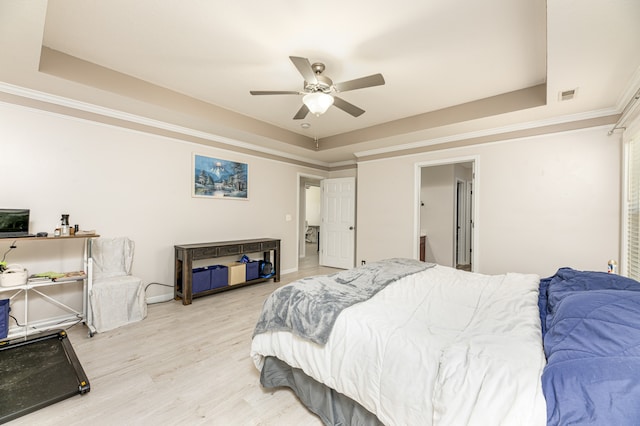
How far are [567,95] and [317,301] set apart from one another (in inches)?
130

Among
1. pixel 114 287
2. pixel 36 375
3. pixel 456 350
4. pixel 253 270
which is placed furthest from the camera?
pixel 253 270

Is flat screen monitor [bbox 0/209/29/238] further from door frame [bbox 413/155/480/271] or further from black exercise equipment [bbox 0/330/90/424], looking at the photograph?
door frame [bbox 413/155/480/271]

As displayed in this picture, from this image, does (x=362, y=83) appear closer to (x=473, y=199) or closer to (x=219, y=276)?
(x=473, y=199)

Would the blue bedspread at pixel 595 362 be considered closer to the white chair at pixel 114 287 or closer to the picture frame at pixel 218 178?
the white chair at pixel 114 287

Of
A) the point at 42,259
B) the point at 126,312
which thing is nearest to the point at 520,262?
the point at 126,312

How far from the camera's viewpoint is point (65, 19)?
6.81ft

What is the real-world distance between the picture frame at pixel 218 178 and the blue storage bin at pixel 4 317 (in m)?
2.17

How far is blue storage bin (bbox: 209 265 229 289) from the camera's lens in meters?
3.95

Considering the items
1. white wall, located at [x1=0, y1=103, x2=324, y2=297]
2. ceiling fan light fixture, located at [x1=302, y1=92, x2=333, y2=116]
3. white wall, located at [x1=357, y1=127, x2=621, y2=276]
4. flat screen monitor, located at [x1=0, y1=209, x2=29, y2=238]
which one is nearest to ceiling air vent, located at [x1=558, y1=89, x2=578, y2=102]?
white wall, located at [x1=357, y1=127, x2=621, y2=276]

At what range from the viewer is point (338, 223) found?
6.08 metres

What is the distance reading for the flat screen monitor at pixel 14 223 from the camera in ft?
8.13

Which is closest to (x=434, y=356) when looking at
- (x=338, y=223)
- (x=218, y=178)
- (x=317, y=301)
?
(x=317, y=301)

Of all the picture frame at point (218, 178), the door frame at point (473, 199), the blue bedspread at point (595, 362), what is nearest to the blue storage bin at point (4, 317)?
the picture frame at point (218, 178)

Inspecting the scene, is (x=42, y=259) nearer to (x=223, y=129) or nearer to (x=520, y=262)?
(x=223, y=129)
